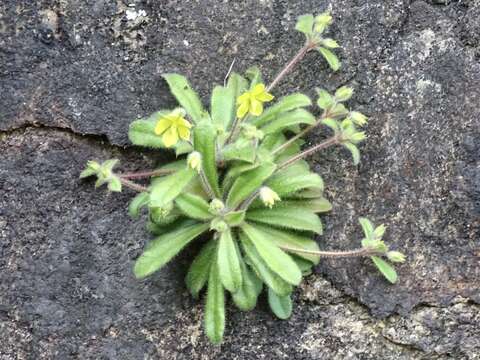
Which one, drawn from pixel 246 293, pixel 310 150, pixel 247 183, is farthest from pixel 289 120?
pixel 246 293

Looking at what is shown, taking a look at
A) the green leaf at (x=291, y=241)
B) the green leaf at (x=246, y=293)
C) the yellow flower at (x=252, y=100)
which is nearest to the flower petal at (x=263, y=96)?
the yellow flower at (x=252, y=100)

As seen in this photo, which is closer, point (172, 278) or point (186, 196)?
point (186, 196)

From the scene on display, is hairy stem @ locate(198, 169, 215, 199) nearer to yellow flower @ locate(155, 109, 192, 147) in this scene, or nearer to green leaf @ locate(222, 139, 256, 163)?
green leaf @ locate(222, 139, 256, 163)

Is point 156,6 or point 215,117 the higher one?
point 156,6

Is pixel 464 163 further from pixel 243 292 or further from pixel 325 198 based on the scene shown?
pixel 243 292

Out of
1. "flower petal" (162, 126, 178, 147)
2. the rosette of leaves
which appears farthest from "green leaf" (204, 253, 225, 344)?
"flower petal" (162, 126, 178, 147)

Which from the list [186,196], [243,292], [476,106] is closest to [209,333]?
[243,292]
